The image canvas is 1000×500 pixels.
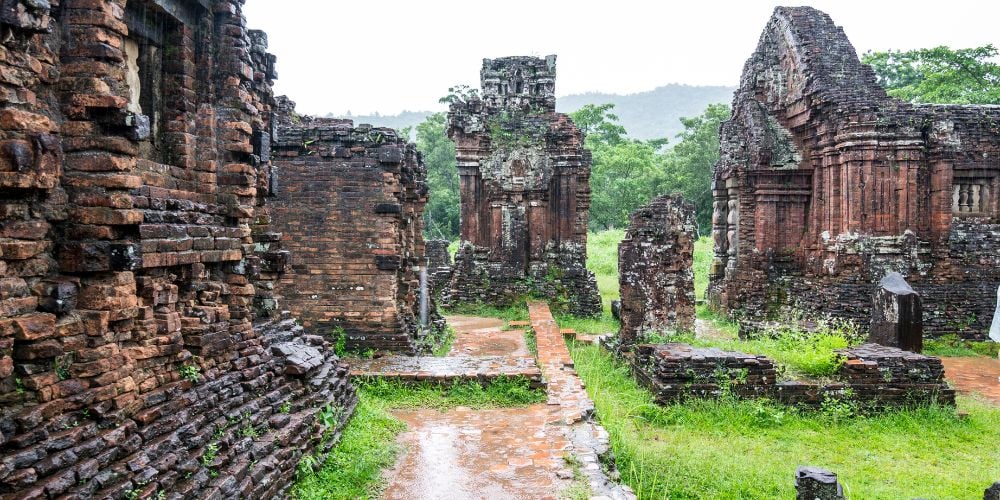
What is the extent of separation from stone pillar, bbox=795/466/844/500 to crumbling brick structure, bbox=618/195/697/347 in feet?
19.1

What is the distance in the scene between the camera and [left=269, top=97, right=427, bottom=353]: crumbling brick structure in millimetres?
9836

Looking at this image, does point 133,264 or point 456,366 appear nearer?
point 133,264

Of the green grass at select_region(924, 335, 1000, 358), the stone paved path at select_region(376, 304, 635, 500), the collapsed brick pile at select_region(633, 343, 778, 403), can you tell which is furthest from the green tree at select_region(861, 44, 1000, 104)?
the stone paved path at select_region(376, 304, 635, 500)

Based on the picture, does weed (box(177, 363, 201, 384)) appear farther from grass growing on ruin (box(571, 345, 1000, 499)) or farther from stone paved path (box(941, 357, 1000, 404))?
stone paved path (box(941, 357, 1000, 404))

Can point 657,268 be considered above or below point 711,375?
above

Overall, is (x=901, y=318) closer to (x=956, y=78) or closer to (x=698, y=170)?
(x=956, y=78)

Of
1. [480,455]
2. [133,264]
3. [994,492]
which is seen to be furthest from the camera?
[480,455]

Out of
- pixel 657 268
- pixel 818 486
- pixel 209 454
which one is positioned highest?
pixel 657 268

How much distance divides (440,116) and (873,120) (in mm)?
31510

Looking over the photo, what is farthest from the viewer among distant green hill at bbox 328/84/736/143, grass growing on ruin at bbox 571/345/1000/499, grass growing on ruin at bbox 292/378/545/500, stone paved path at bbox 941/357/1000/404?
distant green hill at bbox 328/84/736/143

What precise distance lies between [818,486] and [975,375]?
824 centimetres

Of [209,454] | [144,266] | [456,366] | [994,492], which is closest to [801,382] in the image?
[994,492]

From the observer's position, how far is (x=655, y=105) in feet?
558

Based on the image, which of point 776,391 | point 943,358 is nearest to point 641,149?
point 943,358
